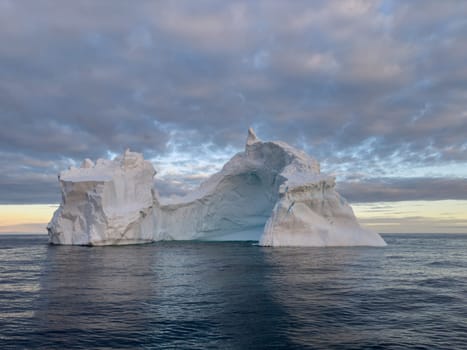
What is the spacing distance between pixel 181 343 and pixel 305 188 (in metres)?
25.6

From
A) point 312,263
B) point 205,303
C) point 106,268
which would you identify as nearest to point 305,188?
point 312,263

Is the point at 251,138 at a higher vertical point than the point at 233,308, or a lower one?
higher

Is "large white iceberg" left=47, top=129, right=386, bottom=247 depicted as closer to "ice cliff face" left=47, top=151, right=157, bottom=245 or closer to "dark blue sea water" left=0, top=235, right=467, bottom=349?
"ice cliff face" left=47, top=151, right=157, bottom=245

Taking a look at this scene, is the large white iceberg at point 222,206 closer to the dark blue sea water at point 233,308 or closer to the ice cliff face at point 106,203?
the ice cliff face at point 106,203

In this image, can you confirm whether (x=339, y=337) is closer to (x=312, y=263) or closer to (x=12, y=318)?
(x=12, y=318)

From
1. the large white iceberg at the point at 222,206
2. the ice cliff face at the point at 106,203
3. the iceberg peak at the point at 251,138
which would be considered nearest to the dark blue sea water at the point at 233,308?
the large white iceberg at the point at 222,206

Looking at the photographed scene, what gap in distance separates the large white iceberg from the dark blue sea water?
12.9 m

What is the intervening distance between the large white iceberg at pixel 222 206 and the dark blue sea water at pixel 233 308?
12.9m

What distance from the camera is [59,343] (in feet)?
29.3

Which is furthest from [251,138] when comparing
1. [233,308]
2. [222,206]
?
[233,308]

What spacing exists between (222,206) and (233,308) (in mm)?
32860

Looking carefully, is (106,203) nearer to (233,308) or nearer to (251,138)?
(251,138)

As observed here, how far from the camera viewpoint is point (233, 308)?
39.9 feet

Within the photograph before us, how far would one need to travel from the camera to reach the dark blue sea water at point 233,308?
920 cm
